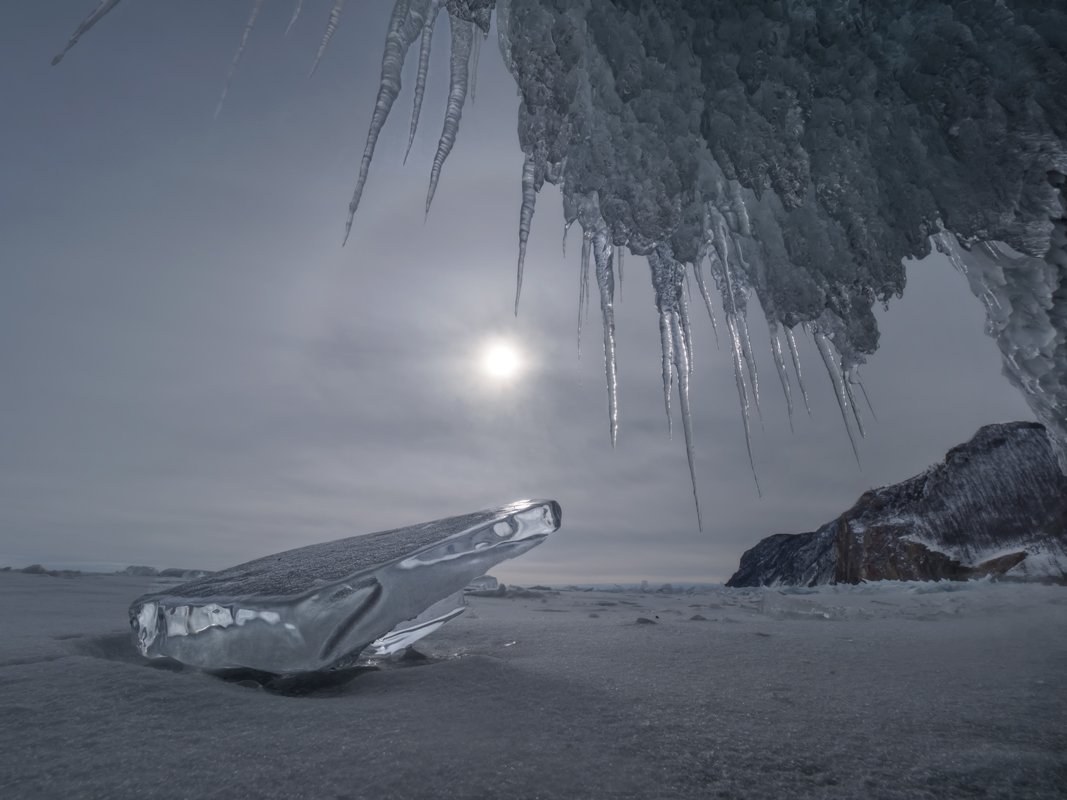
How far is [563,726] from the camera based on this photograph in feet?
3.35

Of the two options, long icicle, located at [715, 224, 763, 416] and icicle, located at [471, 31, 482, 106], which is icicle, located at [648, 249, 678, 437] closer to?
long icicle, located at [715, 224, 763, 416]

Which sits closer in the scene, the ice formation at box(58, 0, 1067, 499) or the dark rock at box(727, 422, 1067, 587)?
the ice formation at box(58, 0, 1067, 499)

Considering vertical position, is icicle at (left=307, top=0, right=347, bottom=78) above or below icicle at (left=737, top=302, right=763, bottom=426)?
above

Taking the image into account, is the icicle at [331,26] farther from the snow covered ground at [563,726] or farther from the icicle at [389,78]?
the snow covered ground at [563,726]

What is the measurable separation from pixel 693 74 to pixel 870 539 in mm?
7399

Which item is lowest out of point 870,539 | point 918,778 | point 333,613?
point 918,778

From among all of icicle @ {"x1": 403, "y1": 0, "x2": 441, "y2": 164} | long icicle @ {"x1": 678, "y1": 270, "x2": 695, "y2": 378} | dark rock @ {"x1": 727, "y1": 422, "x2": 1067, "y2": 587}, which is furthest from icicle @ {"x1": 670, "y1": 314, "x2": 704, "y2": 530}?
dark rock @ {"x1": 727, "y1": 422, "x2": 1067, "y2": 587}

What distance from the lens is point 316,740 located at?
0.94m

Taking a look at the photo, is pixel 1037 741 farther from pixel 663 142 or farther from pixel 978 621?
pixel 978 621

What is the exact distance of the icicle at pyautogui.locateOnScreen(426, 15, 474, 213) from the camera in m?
2.23

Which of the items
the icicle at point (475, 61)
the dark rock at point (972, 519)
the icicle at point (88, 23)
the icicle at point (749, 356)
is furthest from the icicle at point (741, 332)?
the dark rock at point (972, 519)

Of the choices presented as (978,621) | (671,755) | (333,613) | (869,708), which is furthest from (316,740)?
(978,621)

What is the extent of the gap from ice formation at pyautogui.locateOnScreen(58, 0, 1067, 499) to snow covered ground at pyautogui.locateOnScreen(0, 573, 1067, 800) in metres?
1.19

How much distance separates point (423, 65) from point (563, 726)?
2.26 metres
